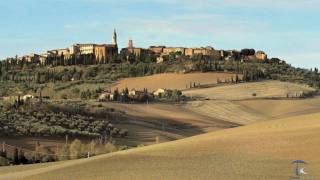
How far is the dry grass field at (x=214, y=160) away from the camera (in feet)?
83.6

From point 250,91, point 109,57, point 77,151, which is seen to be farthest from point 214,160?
point 109,57

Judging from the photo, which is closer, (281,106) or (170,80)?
(281,106)

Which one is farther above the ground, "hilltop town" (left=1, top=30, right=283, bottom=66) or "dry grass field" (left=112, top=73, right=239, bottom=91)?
"hilltop town" (left=1, top=30, right=283, bottom=66)

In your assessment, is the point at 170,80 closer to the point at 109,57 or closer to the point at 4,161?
the point at 109,57

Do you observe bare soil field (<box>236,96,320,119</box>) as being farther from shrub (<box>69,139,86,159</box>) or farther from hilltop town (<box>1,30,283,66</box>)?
hilltop town (<box>1,30,283,66</box>)

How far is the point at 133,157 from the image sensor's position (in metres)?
30.5

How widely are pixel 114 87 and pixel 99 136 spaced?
241ft

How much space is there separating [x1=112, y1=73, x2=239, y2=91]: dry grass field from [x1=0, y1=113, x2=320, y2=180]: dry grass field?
9467cm

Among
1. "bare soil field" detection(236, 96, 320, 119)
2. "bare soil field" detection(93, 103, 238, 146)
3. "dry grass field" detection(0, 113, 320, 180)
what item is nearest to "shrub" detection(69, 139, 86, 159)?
"dry grass field" detection(0, 113, 320, 180)

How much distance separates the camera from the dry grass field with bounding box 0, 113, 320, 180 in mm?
25469

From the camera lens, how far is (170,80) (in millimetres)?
137250

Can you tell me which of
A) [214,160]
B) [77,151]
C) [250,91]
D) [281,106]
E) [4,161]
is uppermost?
[214,160]

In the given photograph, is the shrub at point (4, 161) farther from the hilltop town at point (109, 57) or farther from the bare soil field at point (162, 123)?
the hilltop town at point (109, 57)

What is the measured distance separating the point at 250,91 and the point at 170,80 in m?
21.2
